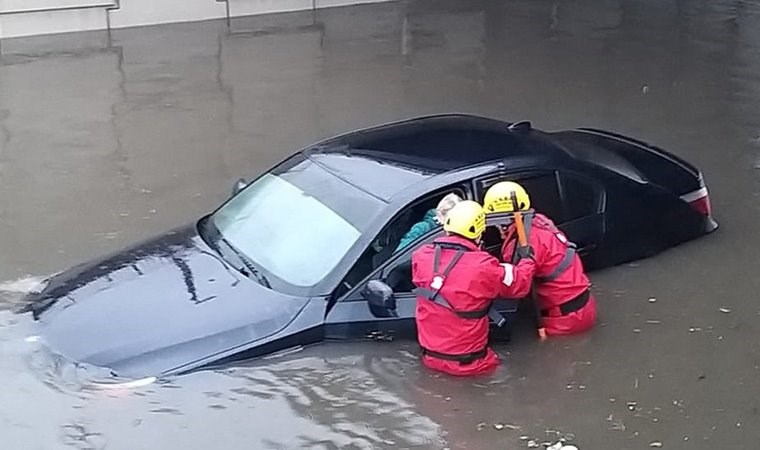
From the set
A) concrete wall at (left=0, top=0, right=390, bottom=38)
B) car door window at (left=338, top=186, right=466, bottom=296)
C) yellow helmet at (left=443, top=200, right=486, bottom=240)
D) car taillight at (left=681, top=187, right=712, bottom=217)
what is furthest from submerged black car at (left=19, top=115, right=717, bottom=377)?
concrete wall at (left=0, top=0, right=390, bottom=38)

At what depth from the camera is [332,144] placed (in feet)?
24.3

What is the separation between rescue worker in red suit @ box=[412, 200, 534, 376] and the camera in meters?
6.11

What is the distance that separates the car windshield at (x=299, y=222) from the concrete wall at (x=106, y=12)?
39.8 feet

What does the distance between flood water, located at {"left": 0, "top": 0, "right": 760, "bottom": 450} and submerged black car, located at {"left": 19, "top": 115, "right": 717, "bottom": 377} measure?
0.20 m

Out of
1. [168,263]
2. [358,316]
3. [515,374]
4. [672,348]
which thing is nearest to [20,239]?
[168,263]

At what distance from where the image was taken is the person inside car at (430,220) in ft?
20.8

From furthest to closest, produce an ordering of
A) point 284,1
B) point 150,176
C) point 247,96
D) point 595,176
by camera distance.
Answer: point 284,1 → point 247,96 → point 150,176 → point 595,176

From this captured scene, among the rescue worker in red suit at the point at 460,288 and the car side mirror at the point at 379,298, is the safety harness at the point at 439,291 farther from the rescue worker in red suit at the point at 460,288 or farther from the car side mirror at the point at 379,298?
the car side mirror at the point at 379,298

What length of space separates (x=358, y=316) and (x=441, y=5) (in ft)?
49.6

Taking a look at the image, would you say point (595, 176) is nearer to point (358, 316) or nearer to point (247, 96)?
point (358, 316)

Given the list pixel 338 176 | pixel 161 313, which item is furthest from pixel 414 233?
pixel 161 313

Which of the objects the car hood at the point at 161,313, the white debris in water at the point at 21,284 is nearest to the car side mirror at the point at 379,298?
the car hood at the point at 161,313

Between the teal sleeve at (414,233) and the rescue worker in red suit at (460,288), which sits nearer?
the rescue worker in red suit at (460,288)

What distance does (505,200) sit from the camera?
652cm
